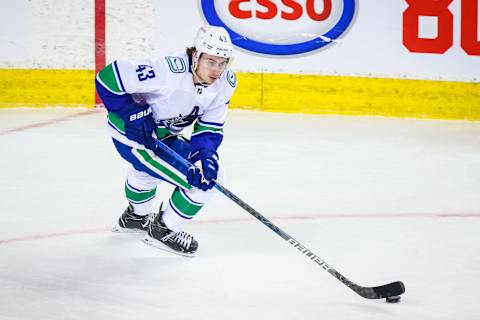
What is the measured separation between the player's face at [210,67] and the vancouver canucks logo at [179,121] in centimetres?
15

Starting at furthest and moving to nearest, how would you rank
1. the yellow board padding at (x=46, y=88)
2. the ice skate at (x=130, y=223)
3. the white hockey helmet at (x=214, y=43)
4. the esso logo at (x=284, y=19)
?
1. the yellow board padding at (x=46, y=88)
2. the esso logo at (x=284, y=19)
3. the ice skate at (x=130, y=223)
4. the white hockey helmet at (x=214, y=43)

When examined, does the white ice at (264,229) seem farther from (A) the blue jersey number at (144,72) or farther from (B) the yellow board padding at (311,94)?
(A) the blue jersey number at (144,72)

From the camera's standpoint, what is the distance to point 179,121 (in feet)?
10.4

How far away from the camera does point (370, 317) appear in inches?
99.0

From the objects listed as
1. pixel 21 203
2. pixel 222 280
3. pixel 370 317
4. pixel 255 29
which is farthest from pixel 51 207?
pixel 255 29

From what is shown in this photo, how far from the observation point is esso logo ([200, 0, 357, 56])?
562 centimetres

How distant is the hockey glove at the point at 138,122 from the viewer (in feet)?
9.79

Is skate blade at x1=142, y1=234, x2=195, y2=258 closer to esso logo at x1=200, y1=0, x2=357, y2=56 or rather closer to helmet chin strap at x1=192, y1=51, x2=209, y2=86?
helmet chin strap at x1=192, y1=51, x2=209, y2=86

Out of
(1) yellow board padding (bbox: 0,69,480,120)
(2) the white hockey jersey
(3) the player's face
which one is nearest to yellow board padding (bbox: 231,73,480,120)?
(1) yellow board padding (bbox: 0,69,480,120)

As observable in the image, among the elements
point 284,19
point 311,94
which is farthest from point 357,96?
point 284,19

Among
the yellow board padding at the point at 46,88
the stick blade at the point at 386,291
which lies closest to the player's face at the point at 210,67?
the stick blade at the point at 386,291

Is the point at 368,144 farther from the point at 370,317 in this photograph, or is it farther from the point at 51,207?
the point at 370,317

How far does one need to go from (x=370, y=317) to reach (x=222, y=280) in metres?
→ 0.51

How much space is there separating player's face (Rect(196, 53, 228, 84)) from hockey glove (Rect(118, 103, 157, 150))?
0.68ft
